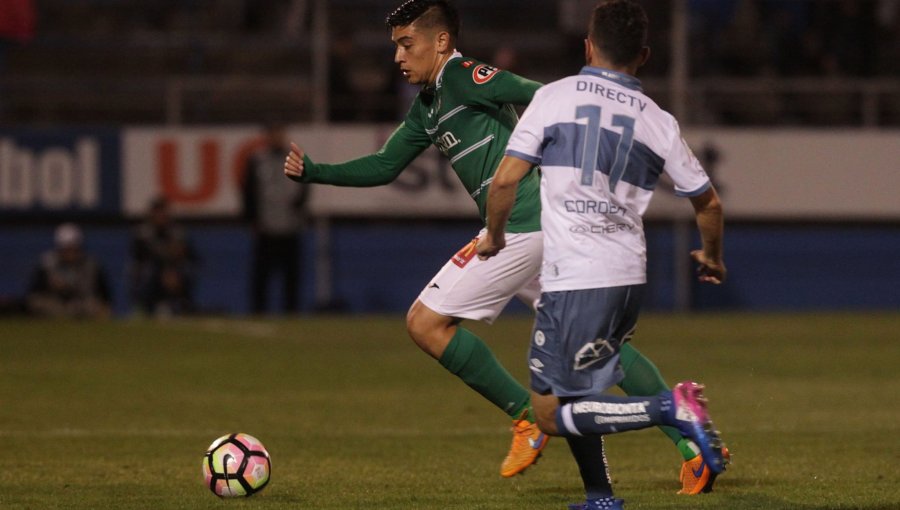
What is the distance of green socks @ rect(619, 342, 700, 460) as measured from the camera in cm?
645

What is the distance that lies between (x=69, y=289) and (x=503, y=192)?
1367cm

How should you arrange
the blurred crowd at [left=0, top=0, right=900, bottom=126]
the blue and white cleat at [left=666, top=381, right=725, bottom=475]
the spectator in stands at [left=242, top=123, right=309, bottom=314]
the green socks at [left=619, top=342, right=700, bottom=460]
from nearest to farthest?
the blue and white cleat at [left=666, top=381, right=725, bottom=475] → the green socks at [left=619, top=342, right=700, bottom=460] → the spectator in stands at [left=242, top=123, right=309, bottom=314] → the blurred crowd at [left=0, top=0, right=900, bottom=126]

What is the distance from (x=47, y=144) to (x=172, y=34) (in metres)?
3.67

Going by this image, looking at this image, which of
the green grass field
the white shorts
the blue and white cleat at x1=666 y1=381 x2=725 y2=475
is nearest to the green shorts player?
the white shorts

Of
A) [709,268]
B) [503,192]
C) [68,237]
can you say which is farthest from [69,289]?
[709,268]

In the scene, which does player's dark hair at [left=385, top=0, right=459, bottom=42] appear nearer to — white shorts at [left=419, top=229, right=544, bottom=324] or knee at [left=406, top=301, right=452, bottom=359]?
white shorts at [left=419, top=229, right=544, bottom=324]

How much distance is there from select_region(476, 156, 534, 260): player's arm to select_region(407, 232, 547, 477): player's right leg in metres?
1.16

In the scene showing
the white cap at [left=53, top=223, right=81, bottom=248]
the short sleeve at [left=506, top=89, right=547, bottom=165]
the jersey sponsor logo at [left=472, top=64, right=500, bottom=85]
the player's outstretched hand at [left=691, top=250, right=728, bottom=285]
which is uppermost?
the jersey sponsor logo at [left=472, top=64, right=500, bottom=85]

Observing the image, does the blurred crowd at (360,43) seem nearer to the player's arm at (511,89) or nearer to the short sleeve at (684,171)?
the player's arm at (511,89)

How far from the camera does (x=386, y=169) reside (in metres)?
7.22

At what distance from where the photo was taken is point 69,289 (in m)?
18.3

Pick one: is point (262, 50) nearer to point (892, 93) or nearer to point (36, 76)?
point (36, 76)

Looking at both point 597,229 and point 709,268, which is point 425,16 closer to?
point 597,229

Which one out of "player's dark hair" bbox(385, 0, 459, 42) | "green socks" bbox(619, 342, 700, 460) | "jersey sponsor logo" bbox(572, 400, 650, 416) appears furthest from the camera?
"player's dark hair" bbox(385, 0, 459, 42)
